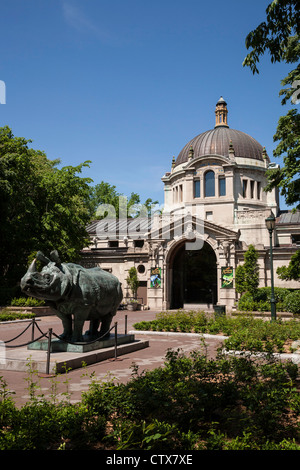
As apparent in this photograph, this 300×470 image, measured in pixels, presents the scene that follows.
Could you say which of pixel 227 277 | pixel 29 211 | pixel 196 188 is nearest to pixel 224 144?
pixel 196 188

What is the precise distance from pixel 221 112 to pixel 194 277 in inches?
1101

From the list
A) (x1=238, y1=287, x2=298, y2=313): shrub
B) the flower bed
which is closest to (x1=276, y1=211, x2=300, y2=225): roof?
(x1=238, y1=287, x2=298, y2=313): shrub

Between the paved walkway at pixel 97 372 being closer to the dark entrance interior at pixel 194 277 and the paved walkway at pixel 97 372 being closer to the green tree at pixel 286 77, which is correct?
the green tree at pixel 286 77

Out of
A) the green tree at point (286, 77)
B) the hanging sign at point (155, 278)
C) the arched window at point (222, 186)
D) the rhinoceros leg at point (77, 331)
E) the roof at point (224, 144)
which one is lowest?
the rhinoceros leg at point (77, 331)

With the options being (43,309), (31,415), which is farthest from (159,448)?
(43,309)

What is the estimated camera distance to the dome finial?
5497cm

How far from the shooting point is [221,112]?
2176 inches

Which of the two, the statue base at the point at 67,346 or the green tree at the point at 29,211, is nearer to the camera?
the statue base at the point at 67,346

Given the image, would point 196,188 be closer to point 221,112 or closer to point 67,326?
point 221,112

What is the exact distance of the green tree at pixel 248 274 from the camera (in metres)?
32.2

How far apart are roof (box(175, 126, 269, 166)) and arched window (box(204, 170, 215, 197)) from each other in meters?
3.72

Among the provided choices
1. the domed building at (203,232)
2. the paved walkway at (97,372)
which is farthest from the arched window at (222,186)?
the paved walkway at (97,372)

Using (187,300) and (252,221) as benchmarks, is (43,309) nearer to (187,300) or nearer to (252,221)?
(187,300)

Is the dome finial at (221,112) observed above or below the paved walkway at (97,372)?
above
